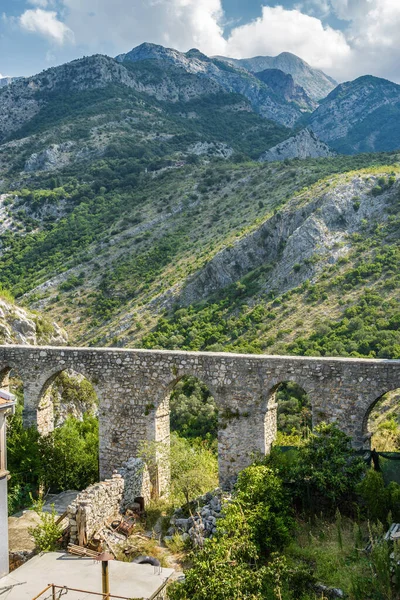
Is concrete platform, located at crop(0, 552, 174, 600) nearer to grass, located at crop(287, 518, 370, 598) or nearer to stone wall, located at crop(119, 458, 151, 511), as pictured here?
grass, located at crop(287, 518, 370, 598)

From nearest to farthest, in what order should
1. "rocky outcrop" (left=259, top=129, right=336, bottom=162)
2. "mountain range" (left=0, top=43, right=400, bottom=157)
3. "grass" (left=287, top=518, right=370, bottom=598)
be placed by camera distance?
"grass" (left=287, top=518, right=370, bottom=598) < "rocky outcrop" (left=259, top=129, right=336, bottom=162) < "mountain range" (left=0, top=43, right=400, bottom=157)

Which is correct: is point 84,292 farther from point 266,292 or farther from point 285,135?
point 285,135

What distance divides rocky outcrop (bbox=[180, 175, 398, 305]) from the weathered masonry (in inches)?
828

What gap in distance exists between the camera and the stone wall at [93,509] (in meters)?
12.3

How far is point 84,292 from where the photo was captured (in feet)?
156

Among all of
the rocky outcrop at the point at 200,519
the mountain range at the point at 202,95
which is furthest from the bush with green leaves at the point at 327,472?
→ the mountain range at the point at 202,95

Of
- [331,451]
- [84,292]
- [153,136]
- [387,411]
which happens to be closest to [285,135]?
[153,136]

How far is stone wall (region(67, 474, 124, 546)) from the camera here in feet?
40.2

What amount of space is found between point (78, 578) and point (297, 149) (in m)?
80.3

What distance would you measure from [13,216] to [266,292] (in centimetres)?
3813

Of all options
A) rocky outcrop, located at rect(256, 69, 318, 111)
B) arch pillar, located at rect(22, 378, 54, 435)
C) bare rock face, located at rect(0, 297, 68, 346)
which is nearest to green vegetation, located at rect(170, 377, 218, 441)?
bare rock face, located at rect(0, 297, 68, 346)

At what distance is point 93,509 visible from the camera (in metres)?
12.7

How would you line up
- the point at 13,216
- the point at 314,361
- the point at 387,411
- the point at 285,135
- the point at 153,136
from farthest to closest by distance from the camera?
the point at 285,135
the point at 153,136
the point at 13,216
the point at 387,411
the point at 314,361

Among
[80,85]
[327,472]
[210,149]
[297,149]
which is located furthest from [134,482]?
[80,85]
